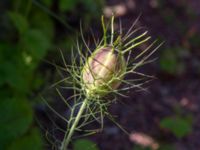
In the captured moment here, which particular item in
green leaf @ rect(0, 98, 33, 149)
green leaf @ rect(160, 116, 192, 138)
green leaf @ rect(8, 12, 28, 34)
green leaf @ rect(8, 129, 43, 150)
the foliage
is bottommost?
green leaf @ rect(160, 116, 192, 138)

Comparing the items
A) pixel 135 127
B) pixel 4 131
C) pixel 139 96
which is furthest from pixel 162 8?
pixel 4 131

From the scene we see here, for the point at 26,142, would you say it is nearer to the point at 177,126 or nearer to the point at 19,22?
the point at 19,22

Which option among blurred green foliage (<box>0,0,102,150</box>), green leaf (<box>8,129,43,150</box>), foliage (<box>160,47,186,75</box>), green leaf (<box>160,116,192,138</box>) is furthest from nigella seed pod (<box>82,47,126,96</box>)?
foliage (<box>160,47,186,75</box>)

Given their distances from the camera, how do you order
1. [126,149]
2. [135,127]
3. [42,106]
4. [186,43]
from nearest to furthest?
1. [42,106]
2. [126,149]
3. [135,127]
4. [186,43]

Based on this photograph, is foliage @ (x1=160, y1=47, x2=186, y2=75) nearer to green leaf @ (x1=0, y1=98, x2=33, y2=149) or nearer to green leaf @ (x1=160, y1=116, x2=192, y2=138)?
green leaf @ (x1=160, y1=116, x2=192, y2=138)

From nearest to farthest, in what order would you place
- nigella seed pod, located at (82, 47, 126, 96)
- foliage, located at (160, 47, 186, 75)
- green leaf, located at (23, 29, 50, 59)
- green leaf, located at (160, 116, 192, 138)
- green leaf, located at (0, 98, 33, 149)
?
1. nigella seed pod, located at (82, 47, 126, 96)
2. green leaf, located at (0, 98, 33, 149)
3. green leaf, located at (23, 29, 50, 59)
4. green leaf, located at (160, 116, 192, 138)
5. foliage, located at (160, 47, 186, 75)

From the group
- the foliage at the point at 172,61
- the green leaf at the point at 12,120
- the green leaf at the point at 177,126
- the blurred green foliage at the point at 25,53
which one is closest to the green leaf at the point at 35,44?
the blurred green foliage at the point at 25,53

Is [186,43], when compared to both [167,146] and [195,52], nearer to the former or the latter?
[195,52]

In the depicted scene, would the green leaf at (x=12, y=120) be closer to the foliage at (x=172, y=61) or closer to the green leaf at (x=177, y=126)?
the green leaf at (x=177, y=126)
